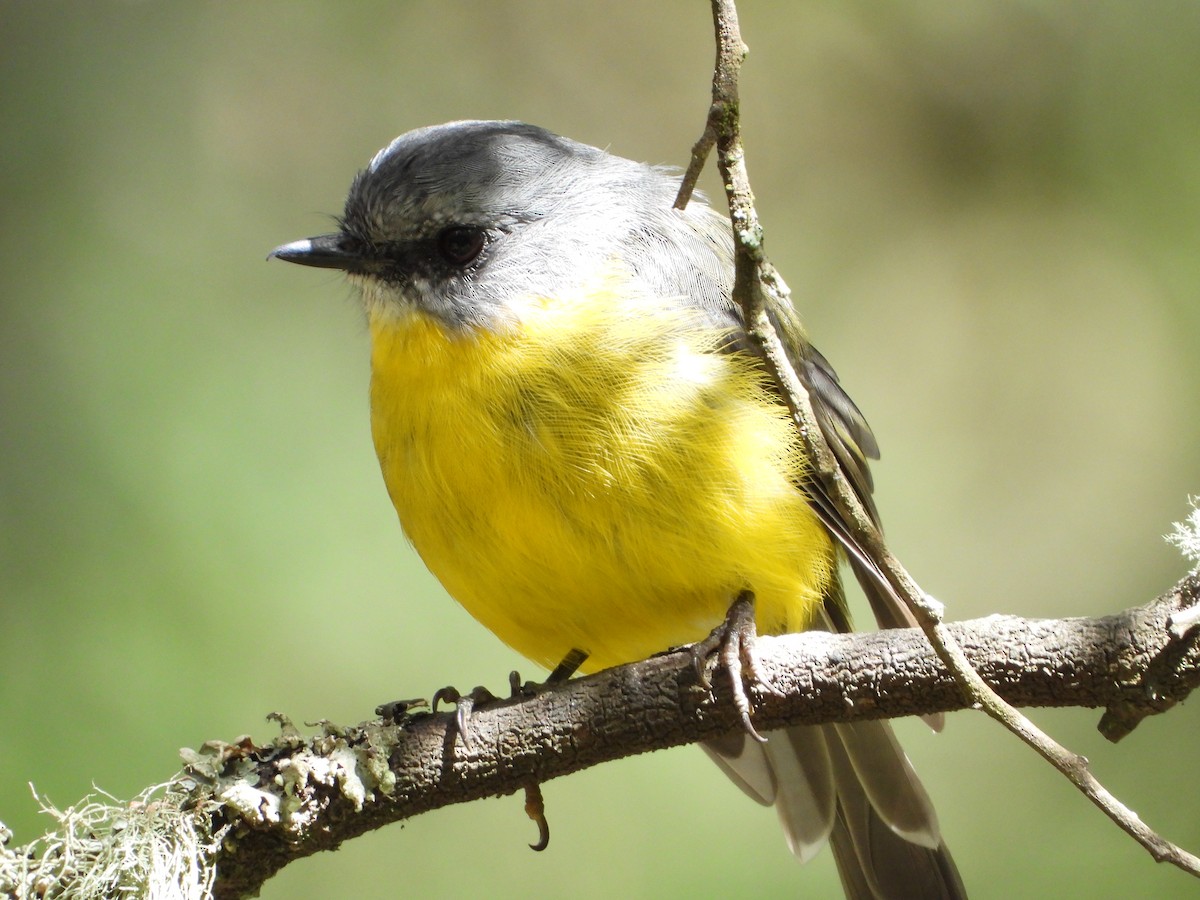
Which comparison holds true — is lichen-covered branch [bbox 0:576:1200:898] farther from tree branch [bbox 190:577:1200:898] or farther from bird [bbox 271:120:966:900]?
bird [bbox 271:120:966:900]

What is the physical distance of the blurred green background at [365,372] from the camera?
16.1 feet

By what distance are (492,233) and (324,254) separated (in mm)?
466

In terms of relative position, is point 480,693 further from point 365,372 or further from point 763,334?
point 365,372

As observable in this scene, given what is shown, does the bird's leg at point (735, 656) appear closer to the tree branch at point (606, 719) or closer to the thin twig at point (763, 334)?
the tree branch at point (606, 719)

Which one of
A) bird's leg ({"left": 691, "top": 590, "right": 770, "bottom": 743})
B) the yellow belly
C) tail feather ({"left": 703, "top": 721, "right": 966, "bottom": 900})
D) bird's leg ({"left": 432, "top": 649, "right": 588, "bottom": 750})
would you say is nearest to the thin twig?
bird's leg ({"left": 691, "top": 590, "right": 770, "bottom": 743})

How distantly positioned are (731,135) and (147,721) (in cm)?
342

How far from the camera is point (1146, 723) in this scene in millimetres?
5391

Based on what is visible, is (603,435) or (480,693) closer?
(603,435)

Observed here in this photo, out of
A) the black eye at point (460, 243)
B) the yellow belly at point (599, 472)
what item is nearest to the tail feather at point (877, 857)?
the yellow belly at point (599, 472)

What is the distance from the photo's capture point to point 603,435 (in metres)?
2.87

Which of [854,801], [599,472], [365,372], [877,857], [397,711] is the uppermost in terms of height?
[365,372]

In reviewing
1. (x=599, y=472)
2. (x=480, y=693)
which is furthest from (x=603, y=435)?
(x=480, y=693)

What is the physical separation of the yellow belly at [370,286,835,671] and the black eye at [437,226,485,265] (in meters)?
0.20

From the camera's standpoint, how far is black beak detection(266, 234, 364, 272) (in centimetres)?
338
